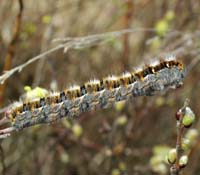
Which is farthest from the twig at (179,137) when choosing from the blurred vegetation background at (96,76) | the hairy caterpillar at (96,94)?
the blurred vegetation background at (96,76)

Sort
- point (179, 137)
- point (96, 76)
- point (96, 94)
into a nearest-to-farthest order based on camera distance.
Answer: point (179, 137) < point (96, 94) < point (96, 76)

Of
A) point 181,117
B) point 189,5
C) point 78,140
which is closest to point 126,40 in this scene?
point 189,5

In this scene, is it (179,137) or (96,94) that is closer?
(179,137)

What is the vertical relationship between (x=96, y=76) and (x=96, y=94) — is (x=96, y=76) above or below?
above

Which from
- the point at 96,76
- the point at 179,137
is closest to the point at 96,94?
the point at 179,137

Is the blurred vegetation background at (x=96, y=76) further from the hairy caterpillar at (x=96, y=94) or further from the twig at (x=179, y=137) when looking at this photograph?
the twig at (x=179, y=137)

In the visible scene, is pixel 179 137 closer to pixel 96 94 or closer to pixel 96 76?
pixel 96 94
